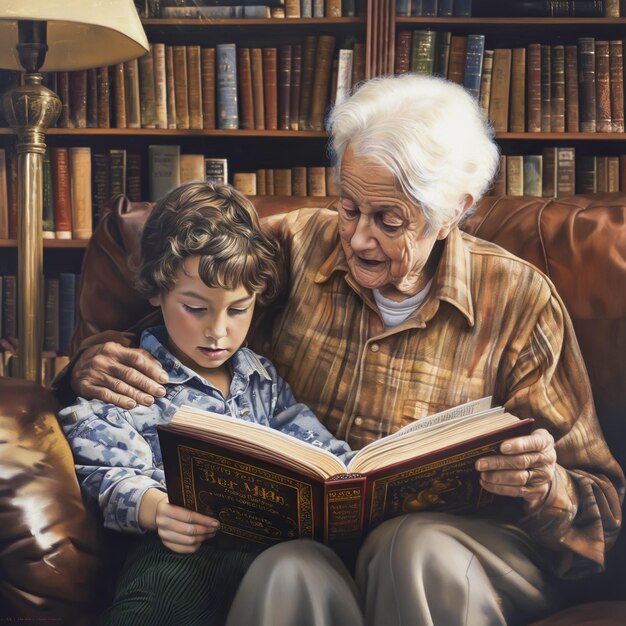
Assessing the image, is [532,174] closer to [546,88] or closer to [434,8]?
[546,88]

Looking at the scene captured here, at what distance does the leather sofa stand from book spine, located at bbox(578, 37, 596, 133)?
5.4 inches

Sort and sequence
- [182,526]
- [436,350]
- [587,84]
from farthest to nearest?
[587,84], [436,350], [182,526]

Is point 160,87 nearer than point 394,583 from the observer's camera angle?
No

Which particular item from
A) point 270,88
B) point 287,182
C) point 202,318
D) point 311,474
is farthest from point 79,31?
point 311,474

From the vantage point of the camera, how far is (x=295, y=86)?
1.59 m

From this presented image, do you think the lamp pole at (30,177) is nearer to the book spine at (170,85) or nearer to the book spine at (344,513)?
the book spine at (170,85)

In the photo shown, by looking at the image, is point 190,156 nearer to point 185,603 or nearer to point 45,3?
point 45,3

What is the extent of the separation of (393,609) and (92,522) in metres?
0.50

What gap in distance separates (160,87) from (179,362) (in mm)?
518

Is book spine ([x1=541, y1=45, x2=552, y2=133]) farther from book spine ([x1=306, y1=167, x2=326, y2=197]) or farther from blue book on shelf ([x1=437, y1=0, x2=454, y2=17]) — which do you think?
book spine ([x1=306, y1=167, x2=326, y2=197])

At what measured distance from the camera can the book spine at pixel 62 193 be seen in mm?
1564

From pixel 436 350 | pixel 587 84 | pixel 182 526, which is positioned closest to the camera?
pixel 182 526

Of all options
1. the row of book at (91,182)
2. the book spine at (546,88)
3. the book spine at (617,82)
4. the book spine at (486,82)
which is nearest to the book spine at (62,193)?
the row of book at (91,182)

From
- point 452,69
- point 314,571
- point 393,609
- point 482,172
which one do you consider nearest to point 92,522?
point 314,571
